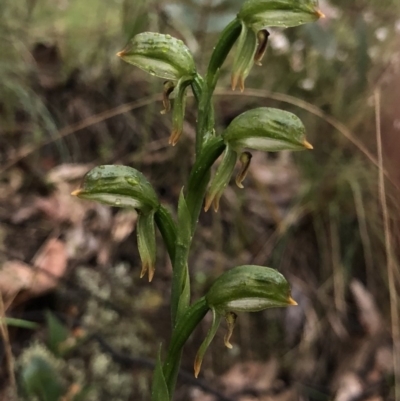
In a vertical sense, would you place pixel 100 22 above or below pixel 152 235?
above

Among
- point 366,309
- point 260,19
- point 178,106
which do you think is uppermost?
point 260,19

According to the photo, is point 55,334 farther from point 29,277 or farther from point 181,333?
point 181,333

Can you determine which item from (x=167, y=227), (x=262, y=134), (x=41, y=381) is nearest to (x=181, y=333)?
(x=167, y=227)

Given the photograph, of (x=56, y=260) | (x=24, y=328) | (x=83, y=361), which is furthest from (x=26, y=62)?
(x=83, y=361)

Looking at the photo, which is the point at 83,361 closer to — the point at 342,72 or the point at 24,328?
the point at 24,328

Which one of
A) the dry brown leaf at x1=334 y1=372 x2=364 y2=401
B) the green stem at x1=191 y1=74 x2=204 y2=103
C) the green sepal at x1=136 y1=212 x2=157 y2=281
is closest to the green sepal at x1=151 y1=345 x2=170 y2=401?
the green sepal at x1=136 y1=212 x2=157 y2=281
